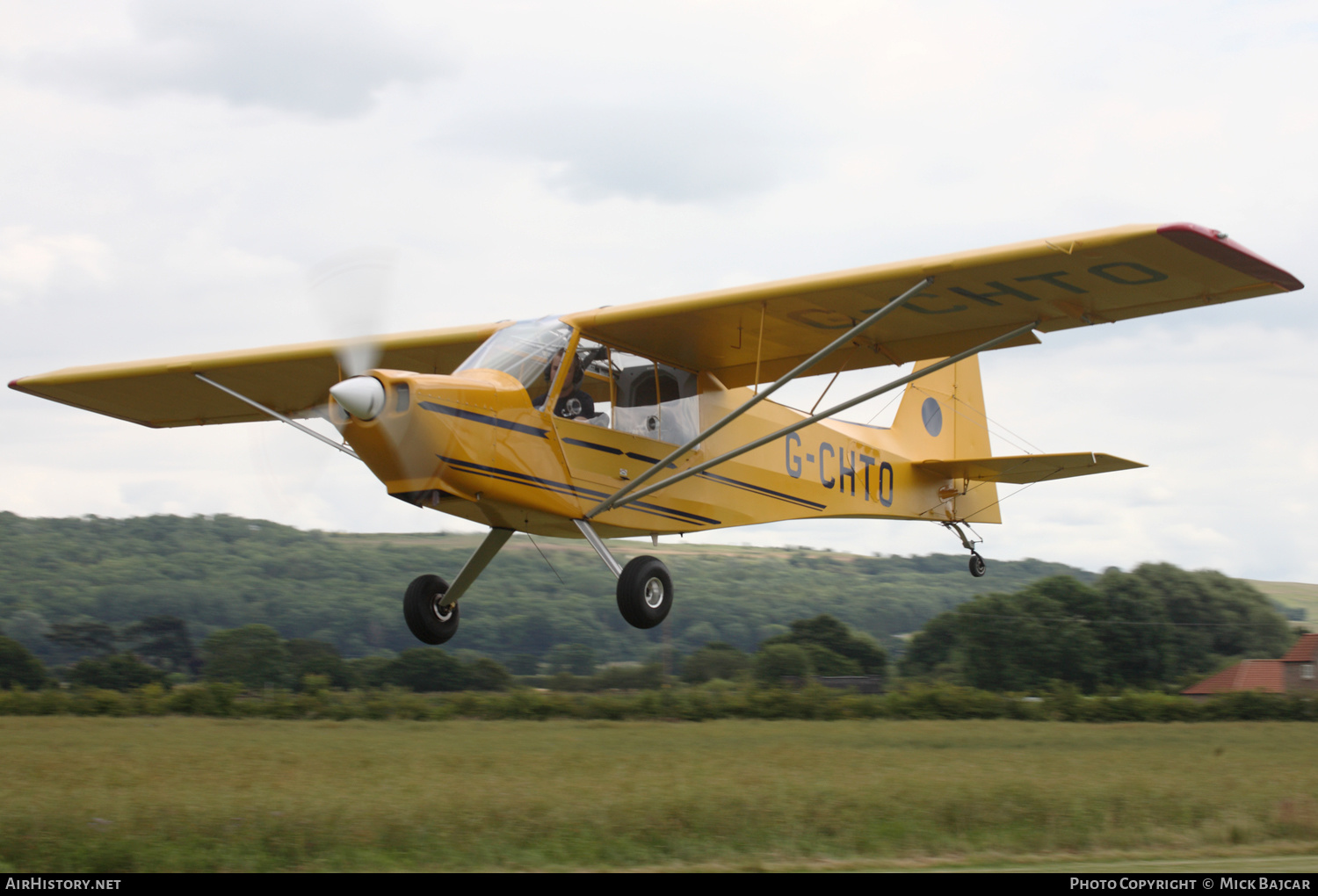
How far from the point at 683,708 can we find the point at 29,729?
33.0ft

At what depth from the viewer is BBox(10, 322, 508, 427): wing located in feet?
44.1

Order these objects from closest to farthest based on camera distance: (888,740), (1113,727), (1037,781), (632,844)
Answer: (632,844), (1037,781), (888,740), (1113,727)

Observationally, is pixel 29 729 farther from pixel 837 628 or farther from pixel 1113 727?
pixel 837 628

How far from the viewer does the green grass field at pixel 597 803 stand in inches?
344

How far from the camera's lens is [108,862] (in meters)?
8.12

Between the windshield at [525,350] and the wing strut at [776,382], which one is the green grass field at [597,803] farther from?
the windshield at [525,350]

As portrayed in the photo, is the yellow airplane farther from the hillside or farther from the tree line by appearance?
the tree line

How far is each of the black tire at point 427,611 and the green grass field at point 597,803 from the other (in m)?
1.45

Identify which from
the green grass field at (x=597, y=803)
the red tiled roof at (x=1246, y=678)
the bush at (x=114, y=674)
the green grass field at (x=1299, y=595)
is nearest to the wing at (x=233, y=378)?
the green grass field at (x=597, y=803)

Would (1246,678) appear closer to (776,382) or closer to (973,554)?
(973,554)

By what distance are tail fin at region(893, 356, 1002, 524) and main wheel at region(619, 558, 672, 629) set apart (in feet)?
20.9

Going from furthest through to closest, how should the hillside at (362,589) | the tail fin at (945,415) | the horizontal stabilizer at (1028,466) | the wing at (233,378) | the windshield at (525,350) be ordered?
the hillside at (362,589), the tail fin at (945,415), the horizontal stabilizer at (1028,466), the wing at (233,378), the windshield at (525,350)

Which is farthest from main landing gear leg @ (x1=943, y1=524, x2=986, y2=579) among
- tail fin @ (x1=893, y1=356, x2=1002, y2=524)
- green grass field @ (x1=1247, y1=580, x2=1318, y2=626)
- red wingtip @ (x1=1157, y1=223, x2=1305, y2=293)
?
green grass field @ (x1=1247, y1=580, x2=1318, y2=626)
